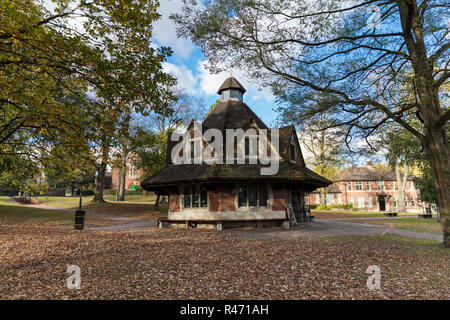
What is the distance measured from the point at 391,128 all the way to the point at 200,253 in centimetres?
1147

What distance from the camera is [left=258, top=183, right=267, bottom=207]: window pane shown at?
1758cm

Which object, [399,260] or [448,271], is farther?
[399,260]

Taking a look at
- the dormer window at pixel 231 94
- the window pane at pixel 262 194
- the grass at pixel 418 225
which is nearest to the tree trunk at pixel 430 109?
the grass at pixel 418 225

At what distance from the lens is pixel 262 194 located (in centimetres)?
1769

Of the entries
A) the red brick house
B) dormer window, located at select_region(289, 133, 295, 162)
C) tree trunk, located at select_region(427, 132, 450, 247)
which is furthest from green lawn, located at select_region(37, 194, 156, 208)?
tree trunk, located at select_region(427, 132, 450, 247)

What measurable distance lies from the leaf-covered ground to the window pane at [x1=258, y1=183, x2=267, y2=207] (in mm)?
7184

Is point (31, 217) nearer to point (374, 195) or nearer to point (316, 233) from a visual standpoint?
point (316, 233)

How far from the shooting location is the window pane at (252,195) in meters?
17.4

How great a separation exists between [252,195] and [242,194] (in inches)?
29.5

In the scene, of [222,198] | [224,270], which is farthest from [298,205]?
[224,270]

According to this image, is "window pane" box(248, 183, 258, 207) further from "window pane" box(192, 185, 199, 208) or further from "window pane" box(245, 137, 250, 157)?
"window pane" box(192, 185, 199, 208)

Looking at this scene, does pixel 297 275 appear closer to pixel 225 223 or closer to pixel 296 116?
pixel 296 116
